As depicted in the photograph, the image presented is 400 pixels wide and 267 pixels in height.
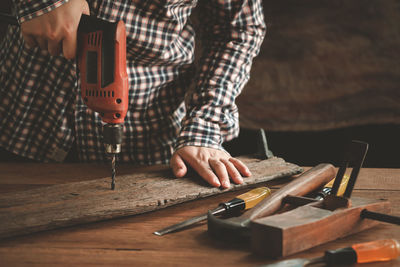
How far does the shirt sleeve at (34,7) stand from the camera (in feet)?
2.82

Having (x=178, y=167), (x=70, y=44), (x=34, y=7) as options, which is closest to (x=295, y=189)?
(x=178, y=167)

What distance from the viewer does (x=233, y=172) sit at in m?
0.93

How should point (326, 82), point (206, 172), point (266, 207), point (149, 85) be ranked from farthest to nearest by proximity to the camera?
point (326, 82) → point (149, 85) → point (206, 172) → point (266, 207)

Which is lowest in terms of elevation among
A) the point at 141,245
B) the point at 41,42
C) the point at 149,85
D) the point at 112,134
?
the point at 141,245

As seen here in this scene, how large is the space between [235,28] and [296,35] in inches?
21.4

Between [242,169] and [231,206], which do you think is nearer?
[231,206]

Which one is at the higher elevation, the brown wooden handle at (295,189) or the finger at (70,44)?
the finger at (70,44)

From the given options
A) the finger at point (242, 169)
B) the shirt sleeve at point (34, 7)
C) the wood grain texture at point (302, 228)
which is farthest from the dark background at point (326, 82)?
the wood grain texture at point (302, 228)

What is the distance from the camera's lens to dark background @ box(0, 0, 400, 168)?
1.62 meters

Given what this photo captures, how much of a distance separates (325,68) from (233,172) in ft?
3.04

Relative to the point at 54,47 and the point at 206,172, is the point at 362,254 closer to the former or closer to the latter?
the point at 206,172

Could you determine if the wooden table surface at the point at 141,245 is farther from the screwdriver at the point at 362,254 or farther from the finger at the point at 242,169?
the finger at the point at 242,169

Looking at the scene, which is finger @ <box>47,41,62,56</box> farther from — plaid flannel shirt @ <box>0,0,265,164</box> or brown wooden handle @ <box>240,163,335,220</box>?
brown wooden handle @ <box>240,163,335,220</box>

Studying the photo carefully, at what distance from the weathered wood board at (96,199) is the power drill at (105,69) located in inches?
2.4
